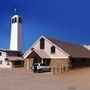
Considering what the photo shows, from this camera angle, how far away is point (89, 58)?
57594 millimetres

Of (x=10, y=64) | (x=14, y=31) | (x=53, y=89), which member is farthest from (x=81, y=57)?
(x=14, y=31)

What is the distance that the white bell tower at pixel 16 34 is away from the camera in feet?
279

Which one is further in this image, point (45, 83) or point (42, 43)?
point (42, 43)

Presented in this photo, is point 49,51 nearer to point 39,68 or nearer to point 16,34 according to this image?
point 39,68

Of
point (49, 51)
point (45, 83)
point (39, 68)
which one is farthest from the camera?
point (49, 51)

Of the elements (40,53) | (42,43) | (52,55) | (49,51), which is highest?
(42,43)

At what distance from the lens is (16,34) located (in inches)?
3359

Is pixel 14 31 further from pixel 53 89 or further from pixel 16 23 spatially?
pixel 53 89

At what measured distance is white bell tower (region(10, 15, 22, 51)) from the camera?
85062 mm

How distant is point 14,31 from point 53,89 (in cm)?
6580

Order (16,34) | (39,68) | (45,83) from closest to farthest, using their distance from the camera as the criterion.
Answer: (45,83), (39,68), (16,34)

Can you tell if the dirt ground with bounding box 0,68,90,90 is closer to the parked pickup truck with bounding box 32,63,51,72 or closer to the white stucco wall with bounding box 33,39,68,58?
the parked pickup truck with bounding box 32,63,51,72

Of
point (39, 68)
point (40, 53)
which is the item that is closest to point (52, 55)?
point (40, 53)

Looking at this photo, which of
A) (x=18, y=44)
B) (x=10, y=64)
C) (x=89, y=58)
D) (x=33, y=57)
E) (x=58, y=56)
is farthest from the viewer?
(x=18, y=44)
